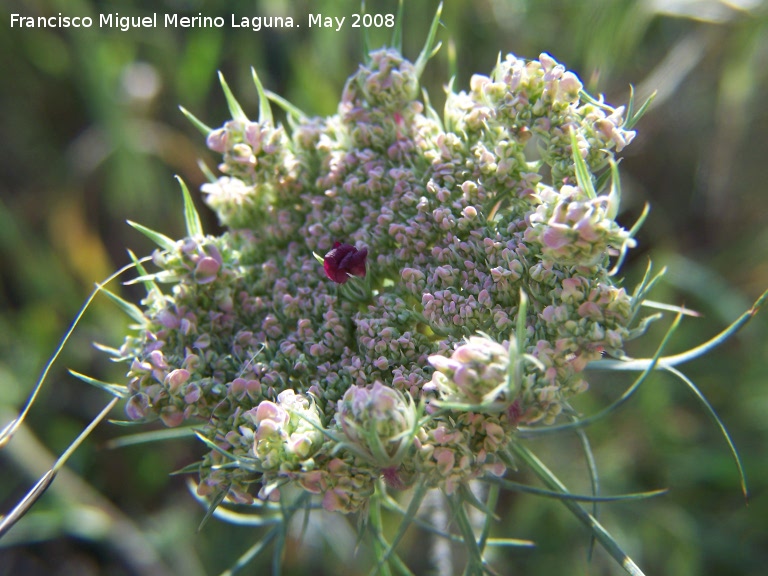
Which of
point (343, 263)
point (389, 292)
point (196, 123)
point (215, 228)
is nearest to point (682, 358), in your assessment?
point (389, 292)

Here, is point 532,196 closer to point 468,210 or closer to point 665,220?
point 468,210

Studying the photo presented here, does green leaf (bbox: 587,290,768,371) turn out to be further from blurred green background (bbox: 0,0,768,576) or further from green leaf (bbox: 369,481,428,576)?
blurred green background (bbox: 0,0,768,576)

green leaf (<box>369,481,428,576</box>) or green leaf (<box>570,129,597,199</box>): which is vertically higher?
green leaf (<box>570,129,597,199</box>)

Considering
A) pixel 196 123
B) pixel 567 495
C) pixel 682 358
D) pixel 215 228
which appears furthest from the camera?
pixel 215 228

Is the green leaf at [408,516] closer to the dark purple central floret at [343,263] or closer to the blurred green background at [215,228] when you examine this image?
the dark purple central floret at [343,263]

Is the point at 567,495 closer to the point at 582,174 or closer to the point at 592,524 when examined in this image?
the point at 592,524

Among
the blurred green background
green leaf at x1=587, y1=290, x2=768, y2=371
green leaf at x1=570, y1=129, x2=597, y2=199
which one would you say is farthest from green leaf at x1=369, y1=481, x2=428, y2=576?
the blurred green background

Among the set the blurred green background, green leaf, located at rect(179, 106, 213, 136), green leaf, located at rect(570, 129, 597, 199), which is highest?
green leaf, located at rect(570, 129, 597, 199)
